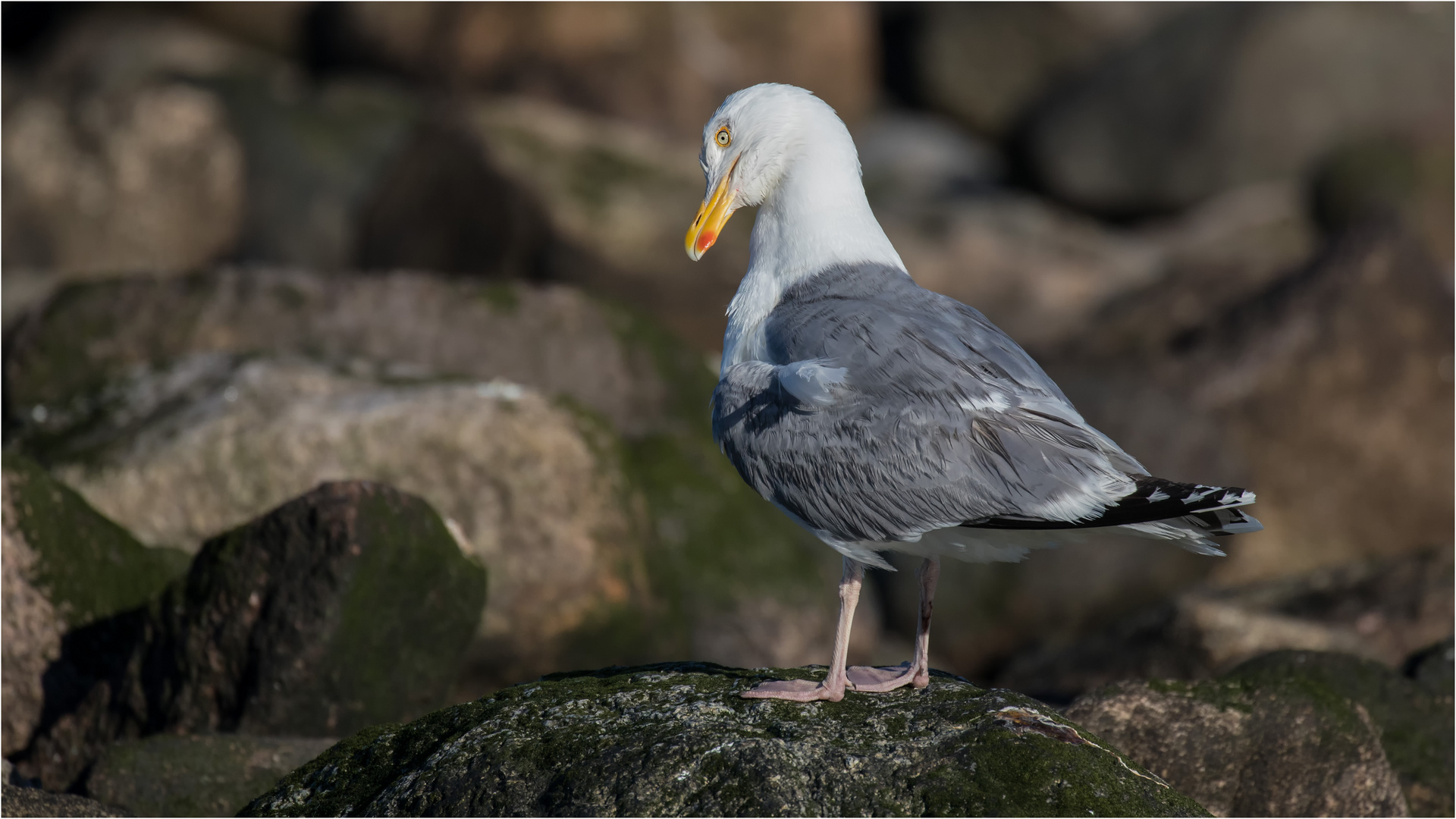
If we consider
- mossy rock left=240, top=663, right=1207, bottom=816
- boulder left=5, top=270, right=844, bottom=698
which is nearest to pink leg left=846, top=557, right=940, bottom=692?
mossy rock left=240, top=663, right=1207, bottom=816

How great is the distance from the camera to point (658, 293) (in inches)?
674

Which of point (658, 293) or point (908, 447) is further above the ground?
point (908, 447)

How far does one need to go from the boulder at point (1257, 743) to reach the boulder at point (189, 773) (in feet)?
11.9

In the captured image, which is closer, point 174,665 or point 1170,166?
point 174,665

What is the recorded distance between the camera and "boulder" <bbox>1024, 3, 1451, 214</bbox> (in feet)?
72.9

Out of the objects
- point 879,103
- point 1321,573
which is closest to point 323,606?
point 1321,573

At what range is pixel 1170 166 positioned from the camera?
22656 mm

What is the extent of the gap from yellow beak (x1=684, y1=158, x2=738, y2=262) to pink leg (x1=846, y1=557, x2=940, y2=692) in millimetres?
1780

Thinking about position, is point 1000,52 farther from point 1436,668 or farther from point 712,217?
point 712,217

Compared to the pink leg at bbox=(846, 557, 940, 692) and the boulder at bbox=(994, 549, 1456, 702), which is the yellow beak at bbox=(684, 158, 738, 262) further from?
the boulder at bbox=(994, 549, 1456, 702)

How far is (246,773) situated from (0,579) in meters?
2.05

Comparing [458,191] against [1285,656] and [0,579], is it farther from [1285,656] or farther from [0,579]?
[1285,656]

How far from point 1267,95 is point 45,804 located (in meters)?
20.4

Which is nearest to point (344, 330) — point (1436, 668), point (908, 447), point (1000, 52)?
point (908, 447)
